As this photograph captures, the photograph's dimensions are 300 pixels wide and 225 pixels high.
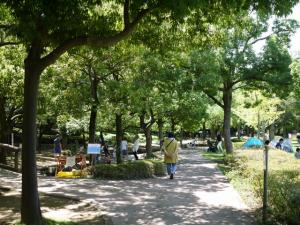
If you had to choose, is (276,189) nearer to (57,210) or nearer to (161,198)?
(161,198)

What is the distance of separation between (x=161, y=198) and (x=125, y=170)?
4021mm

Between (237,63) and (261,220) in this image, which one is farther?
(237,63)

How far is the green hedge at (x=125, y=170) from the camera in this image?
15148mm

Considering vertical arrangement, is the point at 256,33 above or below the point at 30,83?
above

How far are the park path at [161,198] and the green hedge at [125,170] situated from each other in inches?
21.9

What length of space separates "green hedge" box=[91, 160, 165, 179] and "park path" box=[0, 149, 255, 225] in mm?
556

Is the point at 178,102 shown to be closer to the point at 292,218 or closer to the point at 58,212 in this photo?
the point at 58,212

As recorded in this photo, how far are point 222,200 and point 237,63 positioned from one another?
13.0 metres

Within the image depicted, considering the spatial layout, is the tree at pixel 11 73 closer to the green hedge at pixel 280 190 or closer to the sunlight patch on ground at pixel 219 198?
the sunlight patch on ground at pixel 219 198

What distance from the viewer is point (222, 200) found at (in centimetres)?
1110

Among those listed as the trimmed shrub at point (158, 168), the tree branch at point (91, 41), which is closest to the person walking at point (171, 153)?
the trimmed shrub at point (158, 168)

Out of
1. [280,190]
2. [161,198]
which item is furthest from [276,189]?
[161,198]

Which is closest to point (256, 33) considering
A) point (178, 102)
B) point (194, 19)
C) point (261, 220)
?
point (178, 102)

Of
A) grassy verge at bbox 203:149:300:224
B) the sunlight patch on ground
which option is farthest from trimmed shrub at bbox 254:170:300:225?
the sunlight patch on ground
